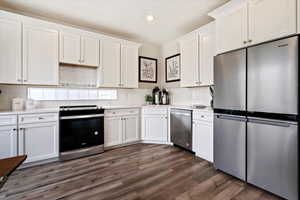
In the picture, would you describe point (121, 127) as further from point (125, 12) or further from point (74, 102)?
point (125, 12)

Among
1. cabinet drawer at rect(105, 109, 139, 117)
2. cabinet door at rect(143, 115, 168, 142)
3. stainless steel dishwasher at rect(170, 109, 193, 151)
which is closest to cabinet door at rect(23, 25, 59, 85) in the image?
cabinet drawer at rect(105, 109, 139, 117)

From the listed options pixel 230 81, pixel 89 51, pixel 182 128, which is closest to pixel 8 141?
pixel 89 51

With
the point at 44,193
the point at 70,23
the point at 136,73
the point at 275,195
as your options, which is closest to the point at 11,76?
the point at 70,23

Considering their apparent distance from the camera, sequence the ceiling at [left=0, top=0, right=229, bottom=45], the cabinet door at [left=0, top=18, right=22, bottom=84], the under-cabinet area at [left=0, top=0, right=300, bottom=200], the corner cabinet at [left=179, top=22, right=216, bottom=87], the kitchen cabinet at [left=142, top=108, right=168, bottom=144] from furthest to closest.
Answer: the kitchen cabinet at [left=142, top=108, right=168, bottom=144] < the corner cabinet at [left=179, top=22, right=216, bottom=87] < the ceiling at [left=0, top=0, right=229, bottom=45] < the cabinet door at [left=0, top=18, right=22, bottom=84] < the under-cabinet area at [left=0, top=0, right=300, bottom=200]

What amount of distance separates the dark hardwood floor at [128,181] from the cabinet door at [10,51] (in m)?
1.49

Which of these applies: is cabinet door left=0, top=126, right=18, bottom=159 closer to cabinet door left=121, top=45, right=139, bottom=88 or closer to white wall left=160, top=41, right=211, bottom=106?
cabinet door left=121, top=45, right=139, bottom=88

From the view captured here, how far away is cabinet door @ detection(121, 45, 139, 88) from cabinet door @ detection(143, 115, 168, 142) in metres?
0.94

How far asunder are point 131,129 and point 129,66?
1.53 m

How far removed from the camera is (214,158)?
2291 mm

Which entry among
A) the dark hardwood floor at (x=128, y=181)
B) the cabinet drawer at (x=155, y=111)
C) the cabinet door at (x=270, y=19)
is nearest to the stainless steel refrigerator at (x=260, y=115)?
the cabinet door at (x=270, y=19)

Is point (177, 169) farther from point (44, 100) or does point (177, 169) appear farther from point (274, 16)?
point (44, 100)

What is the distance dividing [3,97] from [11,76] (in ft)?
1.62

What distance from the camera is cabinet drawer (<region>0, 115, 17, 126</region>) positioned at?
2.11m

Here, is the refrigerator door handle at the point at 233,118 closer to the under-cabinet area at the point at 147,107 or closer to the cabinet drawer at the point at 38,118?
the under-cabinet area at the point at 147,107
